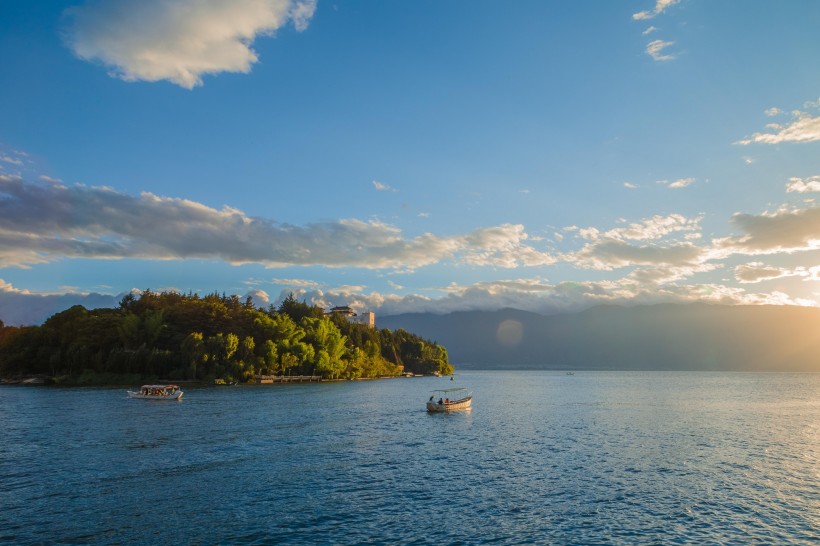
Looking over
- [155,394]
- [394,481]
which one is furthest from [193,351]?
[394,481]

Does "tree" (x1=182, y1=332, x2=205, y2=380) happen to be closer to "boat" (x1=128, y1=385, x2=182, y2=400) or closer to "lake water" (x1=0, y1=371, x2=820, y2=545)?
"boat" (x1=128, y1=385, x2=182, y2=400)

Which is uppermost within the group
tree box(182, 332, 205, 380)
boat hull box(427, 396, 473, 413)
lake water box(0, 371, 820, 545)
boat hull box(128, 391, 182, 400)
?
tree box(182, 332, 205, 380)

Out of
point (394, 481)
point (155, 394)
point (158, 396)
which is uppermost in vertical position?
point (155, 394)

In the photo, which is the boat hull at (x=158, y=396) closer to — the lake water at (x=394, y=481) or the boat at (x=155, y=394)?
the boat at (x=155, y=394)

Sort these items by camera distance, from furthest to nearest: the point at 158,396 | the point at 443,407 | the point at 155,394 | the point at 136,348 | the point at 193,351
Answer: the point at 136,348 → the point at 193,351 → the point at 155,394 → the point at 158,396 → the point at 443,407

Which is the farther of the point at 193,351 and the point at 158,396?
the point at 193,351

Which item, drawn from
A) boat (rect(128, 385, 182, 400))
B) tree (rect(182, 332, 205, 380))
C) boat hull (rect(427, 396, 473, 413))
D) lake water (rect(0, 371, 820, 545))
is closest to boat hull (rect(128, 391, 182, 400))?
boat (rect(128, 385, 182, 400))

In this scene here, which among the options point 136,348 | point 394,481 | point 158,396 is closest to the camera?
point 394,481

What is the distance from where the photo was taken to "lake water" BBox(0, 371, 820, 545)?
34.0m

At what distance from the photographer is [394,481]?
4700 cm

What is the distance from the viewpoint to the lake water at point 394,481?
3400 cm

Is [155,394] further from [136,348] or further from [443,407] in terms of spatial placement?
[443,407]

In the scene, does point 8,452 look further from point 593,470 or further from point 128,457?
point 593,470

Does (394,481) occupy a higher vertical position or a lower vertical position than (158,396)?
lower
